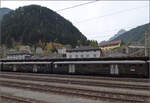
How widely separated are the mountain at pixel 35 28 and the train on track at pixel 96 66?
10953 centimetres

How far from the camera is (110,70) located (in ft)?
68.6

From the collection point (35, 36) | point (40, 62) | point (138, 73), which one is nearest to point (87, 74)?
point (138, 73)

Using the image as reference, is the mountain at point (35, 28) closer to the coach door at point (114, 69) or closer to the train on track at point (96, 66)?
the train on track at point (96, 66)

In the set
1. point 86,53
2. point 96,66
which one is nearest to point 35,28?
point 86,53

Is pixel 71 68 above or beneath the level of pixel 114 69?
beneath

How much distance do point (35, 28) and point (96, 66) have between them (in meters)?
133

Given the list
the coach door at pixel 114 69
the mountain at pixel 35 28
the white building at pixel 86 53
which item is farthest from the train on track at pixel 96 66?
the mountain at pixel 35 28

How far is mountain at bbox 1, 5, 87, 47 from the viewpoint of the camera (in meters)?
142

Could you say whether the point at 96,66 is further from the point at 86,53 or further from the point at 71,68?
the point at 86,53

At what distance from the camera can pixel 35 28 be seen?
146375mm

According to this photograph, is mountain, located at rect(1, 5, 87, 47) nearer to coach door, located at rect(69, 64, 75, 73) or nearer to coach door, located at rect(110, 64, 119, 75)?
coach door, located at rect(69, 64, 75, 73)

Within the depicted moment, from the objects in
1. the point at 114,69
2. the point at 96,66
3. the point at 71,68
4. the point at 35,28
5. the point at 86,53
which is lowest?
the point at 71,68

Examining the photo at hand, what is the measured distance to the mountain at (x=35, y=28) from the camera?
142m

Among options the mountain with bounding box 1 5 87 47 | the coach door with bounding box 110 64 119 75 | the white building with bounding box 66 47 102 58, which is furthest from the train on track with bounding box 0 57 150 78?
the mountain with bounding box 1 5 87 47
